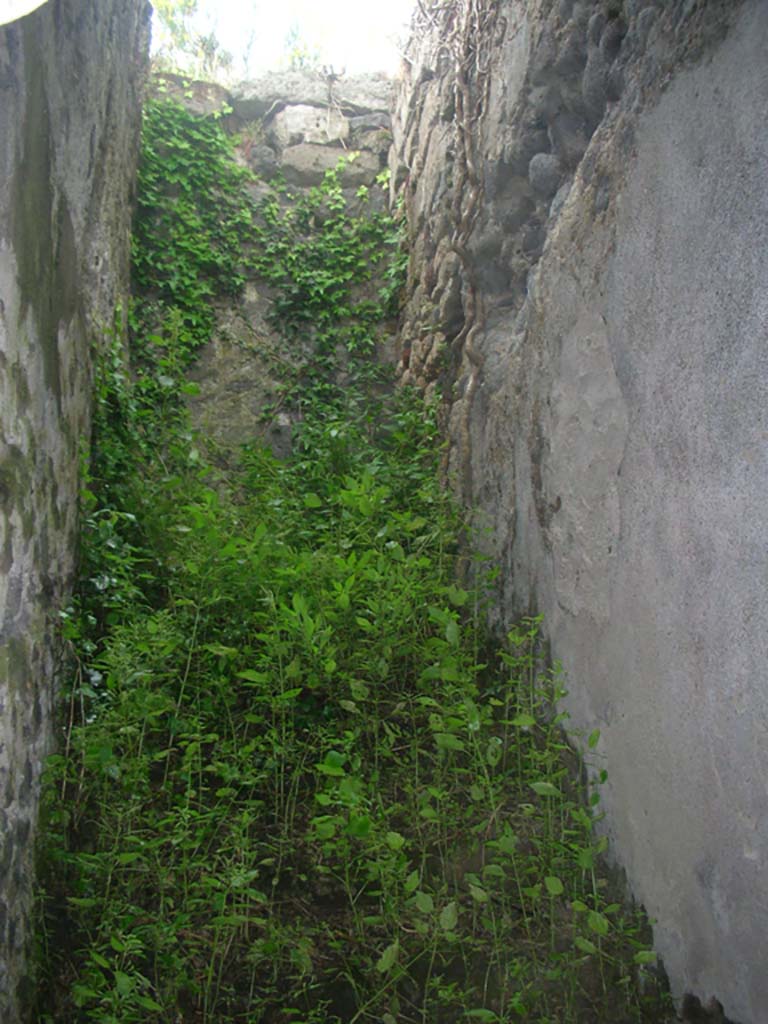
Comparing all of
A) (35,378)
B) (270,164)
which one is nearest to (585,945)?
(35,378)

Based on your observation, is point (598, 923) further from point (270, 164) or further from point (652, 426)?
point (270, 164)

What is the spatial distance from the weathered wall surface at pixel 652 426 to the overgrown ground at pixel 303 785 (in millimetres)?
197

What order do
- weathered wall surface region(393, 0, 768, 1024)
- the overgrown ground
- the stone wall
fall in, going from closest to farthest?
weathered wall surface region(393, 0, 768, 1024)
the overgrown ground
the stone wall

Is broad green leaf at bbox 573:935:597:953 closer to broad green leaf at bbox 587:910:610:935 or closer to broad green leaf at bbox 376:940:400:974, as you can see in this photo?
broad green leaf at bbox 587:910:610:935

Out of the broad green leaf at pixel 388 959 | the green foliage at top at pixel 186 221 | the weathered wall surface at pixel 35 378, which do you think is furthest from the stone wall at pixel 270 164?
the broad green leaf at pixel 388 959

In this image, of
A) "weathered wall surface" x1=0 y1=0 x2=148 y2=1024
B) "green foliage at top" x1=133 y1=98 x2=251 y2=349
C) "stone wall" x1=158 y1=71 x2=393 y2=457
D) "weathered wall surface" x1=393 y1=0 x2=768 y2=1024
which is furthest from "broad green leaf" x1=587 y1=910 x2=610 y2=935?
"green foliage at top" x1=133 y1=98 x2=251 y2=349

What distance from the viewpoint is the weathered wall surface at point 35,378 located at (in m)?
2.26

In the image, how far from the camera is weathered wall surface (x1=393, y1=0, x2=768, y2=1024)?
179cm

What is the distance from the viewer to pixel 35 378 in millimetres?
2688

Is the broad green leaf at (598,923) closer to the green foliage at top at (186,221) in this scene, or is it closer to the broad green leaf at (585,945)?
the broad green leaf at (585,945)

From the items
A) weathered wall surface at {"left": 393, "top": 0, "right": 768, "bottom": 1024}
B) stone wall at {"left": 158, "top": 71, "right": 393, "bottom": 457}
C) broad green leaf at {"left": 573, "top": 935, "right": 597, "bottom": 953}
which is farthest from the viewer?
Answer: stone wall at {"left": 158, "top": 71, "right": 393, "bottom": 457}

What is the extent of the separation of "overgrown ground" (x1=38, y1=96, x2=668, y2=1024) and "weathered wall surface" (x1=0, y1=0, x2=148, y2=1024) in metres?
0.13

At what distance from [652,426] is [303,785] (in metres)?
1.60

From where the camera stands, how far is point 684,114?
7.15 feet
